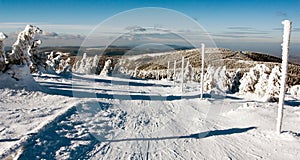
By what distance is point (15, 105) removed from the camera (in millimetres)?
13406

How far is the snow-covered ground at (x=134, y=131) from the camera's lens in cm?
781

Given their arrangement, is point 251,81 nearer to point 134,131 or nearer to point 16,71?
point 16,71

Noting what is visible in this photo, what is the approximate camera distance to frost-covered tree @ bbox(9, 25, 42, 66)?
61.4 ft

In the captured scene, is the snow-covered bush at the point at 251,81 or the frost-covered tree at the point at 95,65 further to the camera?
the frost-covered tree at the point at 95,65

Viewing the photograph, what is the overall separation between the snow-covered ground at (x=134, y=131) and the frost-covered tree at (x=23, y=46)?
145 inches

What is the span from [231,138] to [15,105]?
10.7m

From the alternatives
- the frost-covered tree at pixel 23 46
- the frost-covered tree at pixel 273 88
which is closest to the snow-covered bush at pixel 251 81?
the frost-covered tree at pixel 273 88

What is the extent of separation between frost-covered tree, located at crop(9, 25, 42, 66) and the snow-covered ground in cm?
368

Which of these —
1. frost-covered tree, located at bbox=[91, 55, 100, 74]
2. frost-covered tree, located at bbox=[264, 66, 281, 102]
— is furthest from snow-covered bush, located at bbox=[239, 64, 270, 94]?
frost-covered tree, located at bbox=[91, 55, 100, 74]

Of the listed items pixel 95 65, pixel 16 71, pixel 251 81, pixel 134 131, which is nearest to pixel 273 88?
pixel 251 81

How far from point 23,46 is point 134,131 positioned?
1496 cm

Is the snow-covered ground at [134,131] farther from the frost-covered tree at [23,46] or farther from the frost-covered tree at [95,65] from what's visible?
the frost-covered tree at [95,65]

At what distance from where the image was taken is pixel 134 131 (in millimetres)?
10203

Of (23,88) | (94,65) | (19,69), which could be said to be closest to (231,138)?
(23,88)
